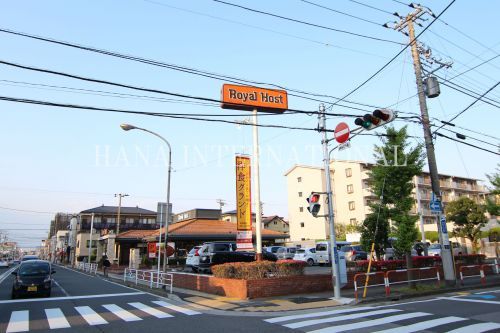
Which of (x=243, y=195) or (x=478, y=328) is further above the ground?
(x=243, y=195)

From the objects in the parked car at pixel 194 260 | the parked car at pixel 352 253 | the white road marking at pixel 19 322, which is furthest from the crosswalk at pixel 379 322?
the parked car at pixel 352 253

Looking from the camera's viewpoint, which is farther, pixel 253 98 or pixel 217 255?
pixel 217 255

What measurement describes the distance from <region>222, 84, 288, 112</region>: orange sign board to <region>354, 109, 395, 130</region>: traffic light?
4.66 m

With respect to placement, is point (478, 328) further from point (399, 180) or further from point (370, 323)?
point (399, 180)

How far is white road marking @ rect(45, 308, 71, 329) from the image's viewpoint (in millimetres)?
9641

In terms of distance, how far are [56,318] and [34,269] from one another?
7.47 m

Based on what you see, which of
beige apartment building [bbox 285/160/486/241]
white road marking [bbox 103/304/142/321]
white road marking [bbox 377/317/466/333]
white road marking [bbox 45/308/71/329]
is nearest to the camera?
white road marking [bbox 377/317/466/333]

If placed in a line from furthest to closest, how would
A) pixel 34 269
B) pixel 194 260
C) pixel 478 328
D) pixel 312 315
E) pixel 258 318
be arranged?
pixel 194 260, pixel 34 269, pixel 312 315, pixel 258 318, pixel 478 328

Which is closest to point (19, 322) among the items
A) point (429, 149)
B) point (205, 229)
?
point (429, 149)

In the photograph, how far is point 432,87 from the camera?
1684 cm

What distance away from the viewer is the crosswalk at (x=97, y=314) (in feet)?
32.4

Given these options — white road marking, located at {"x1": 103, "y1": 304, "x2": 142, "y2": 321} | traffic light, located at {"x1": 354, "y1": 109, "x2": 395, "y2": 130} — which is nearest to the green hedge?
white road marking, located at {"x1": 103, "y1": 304, "x2": 142, "y2": 321}

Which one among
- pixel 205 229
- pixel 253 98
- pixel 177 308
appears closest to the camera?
pixel 177 308

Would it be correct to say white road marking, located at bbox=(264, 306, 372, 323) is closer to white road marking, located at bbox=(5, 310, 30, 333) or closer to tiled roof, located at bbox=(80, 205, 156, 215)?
white road marking, located at bbox=(5, 310, 30, 333)
